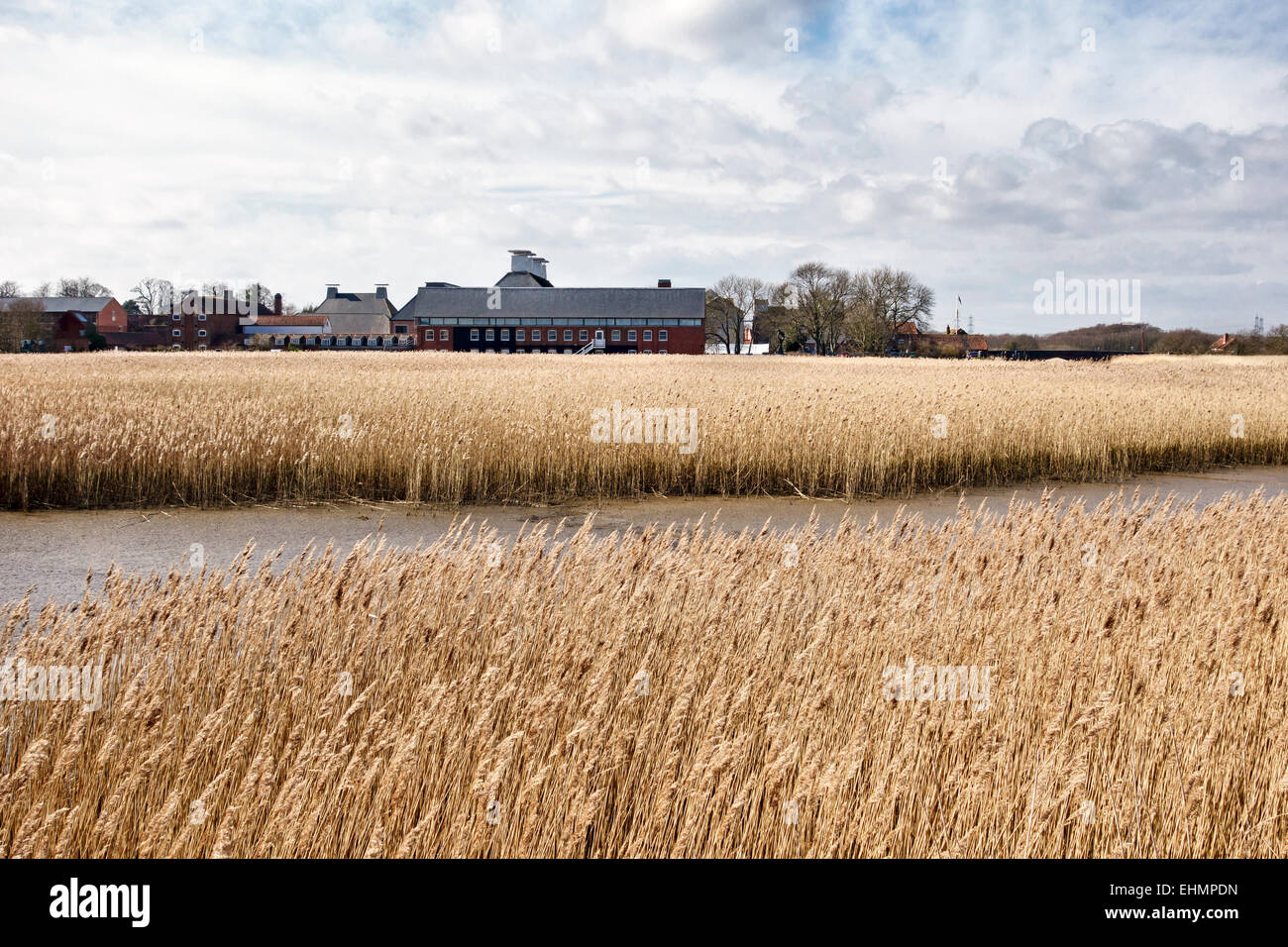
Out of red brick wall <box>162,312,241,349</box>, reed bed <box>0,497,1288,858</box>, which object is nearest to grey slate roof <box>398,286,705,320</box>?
red brick wall <box>162,312,241,349</box>

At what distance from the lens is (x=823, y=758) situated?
139 inches

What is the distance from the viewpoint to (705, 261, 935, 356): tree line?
87.6 m

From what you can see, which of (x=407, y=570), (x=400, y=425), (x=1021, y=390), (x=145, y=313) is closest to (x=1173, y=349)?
(x=1021, y=390)

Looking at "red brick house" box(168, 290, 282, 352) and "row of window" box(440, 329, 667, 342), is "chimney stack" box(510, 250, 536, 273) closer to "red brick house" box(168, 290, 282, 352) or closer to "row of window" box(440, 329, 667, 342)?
"row of window" box(440, 329, 667, 342)

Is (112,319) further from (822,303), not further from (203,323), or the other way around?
(822,303)

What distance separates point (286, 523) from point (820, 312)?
88328 millimetres

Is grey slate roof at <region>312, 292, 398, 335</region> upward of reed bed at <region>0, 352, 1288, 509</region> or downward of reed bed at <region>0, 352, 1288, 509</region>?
upward

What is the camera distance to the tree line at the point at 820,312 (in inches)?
3450

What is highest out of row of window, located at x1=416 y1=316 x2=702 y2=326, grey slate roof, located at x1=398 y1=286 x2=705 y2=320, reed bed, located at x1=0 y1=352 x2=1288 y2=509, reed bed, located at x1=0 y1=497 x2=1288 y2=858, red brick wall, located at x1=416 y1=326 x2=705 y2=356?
grey slate roof, located at x1=398 y1=286 x2=705 y2=320

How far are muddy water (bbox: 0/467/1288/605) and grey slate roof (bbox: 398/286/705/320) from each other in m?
83.2

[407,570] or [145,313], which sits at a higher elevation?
[145,313]

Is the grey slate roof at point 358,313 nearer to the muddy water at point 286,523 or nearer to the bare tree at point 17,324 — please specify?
the bare tree at point 17,324

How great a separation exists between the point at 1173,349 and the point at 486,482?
94.8m
